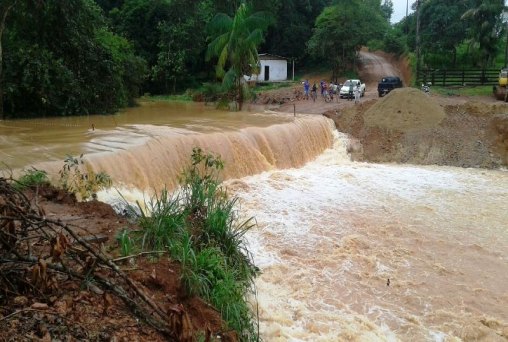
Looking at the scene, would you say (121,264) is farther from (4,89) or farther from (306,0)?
(306,0)

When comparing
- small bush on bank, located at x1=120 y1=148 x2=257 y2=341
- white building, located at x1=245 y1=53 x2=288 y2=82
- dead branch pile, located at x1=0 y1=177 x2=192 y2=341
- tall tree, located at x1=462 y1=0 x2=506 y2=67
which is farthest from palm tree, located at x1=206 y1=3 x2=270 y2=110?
dead branch pile, located at x1=0 y1=177 x2=192 y2=341

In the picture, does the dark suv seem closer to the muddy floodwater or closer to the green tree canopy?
the muddy floodwater

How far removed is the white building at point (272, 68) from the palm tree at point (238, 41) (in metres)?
16.6

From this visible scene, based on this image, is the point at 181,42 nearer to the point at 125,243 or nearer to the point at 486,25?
the point at 486,25

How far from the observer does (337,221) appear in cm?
1049

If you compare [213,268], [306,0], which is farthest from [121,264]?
[306,0]

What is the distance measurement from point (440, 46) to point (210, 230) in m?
36.0

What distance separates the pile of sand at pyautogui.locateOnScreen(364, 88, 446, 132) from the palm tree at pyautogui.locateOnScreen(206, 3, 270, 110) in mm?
6447

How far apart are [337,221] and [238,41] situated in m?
14.9

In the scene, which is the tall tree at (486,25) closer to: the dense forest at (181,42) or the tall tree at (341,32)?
the dense forest at (181,42)

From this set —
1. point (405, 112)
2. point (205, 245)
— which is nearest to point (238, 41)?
point (405, 112)

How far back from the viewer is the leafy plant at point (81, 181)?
25.7 feet

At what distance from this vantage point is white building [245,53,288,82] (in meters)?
41.1

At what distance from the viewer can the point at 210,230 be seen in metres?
6.53
